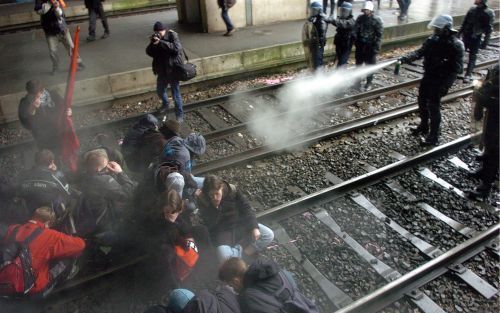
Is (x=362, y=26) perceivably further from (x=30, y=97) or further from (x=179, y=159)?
(x=30, y=97)

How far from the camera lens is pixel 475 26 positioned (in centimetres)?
944

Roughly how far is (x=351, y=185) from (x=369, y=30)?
475 cm

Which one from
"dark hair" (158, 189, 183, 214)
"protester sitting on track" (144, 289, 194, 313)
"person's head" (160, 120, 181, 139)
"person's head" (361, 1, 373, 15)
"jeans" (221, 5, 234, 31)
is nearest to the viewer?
"protester sitting on track" (144, 289, 194, 313)

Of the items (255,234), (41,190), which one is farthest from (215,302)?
(41,190)

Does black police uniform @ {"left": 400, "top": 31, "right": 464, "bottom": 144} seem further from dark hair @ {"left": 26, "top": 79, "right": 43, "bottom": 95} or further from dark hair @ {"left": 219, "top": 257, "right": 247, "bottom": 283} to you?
dark hair @ {"left": 26, "top": 79, "right": 43, "bottom": 95}

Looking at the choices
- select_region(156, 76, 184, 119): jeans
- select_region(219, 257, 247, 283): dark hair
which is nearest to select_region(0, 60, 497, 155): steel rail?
select_region(156, 76, 184, 119): jeans

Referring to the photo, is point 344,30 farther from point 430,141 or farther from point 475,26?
point 430,141

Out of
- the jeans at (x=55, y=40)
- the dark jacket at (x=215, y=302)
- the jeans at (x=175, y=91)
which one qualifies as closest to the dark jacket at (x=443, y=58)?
the jeans at (x=175, y=91)

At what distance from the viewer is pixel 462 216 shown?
17.6ft

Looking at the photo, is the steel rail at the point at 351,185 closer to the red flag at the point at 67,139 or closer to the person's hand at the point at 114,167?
the person's hand at the point at 114,167

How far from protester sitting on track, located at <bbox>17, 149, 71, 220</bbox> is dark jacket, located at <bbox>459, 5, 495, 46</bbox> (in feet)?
32.6

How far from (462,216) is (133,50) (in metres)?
9.76

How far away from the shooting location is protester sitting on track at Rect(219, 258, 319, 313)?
121 inches

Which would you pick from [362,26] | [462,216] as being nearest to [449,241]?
[462,216]
